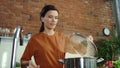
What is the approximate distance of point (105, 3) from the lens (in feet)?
14.8

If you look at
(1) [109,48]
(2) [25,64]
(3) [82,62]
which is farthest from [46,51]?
(1) [109,48]

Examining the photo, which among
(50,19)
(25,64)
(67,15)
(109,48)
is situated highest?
(67,15)

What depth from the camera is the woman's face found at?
1318mm

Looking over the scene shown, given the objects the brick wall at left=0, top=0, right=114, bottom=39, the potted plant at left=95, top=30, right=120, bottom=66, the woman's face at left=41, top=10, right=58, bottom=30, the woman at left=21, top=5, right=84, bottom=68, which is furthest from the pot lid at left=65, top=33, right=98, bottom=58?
the potted plant at left=95, top=30, right=120, bottom=66

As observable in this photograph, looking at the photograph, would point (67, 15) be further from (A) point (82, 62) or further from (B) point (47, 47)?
(A) point (82, 62)

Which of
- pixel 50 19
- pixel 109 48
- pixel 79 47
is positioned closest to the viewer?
pixel 79 47

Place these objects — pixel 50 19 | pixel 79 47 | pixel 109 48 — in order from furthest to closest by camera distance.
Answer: pixel 109 48 < pixel 50 19 < pixel 79 47

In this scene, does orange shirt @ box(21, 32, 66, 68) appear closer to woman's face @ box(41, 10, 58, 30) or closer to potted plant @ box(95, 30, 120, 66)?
woman's face @ box(41, 10, 58, 30)

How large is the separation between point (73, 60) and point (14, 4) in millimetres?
2824

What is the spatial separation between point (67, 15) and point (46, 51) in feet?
9.44

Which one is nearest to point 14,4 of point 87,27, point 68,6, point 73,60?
point 68,6

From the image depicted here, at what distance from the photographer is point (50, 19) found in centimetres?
133

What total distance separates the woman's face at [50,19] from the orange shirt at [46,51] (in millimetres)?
65

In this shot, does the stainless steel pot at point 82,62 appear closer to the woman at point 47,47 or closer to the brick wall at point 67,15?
the woman at point 47,47
